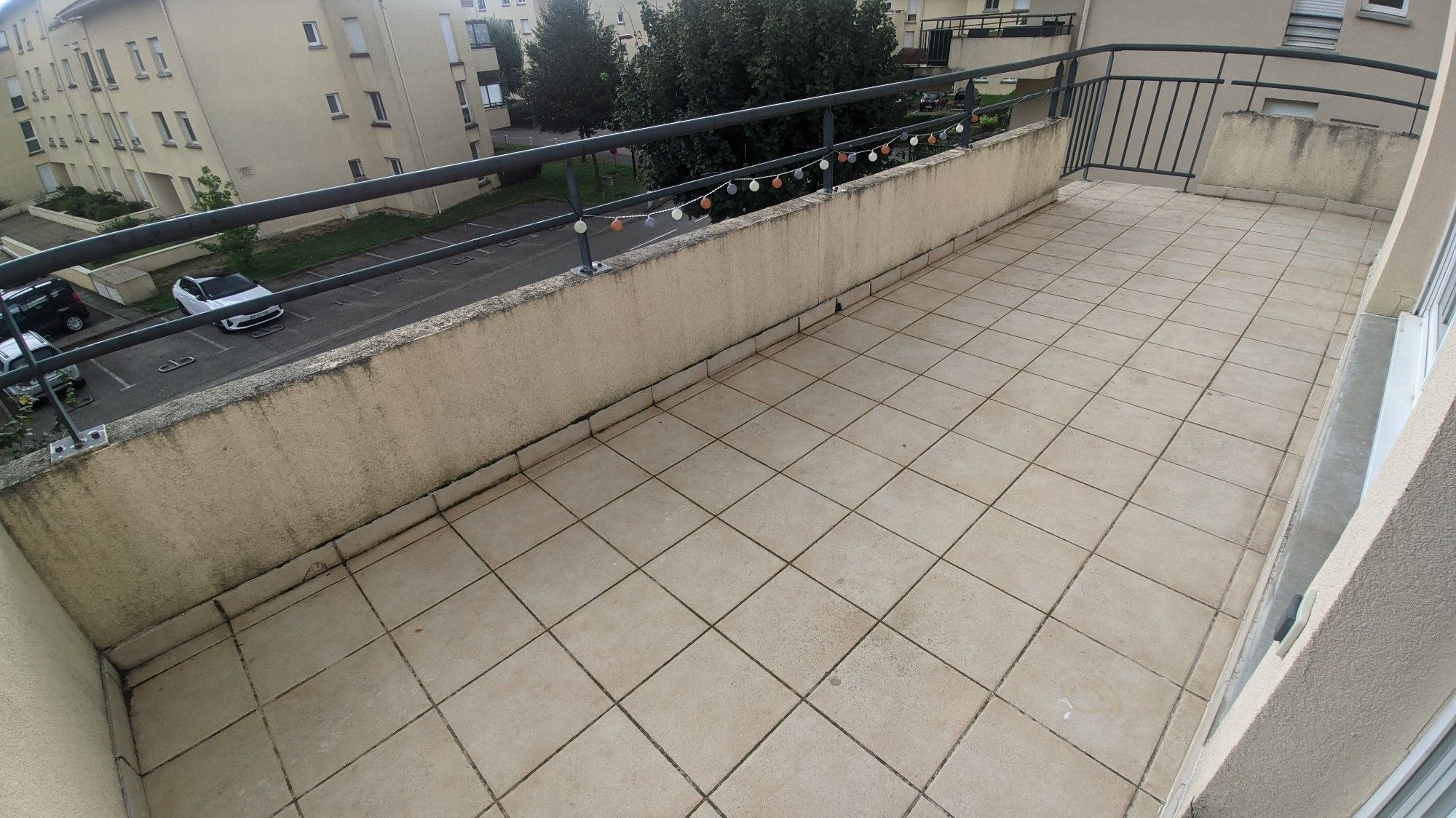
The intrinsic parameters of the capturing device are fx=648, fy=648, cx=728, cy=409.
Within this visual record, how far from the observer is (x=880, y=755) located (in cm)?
196

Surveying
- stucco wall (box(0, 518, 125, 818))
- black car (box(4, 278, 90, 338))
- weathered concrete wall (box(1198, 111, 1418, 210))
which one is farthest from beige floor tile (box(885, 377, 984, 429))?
black car (box(4, 278, 90, 338))

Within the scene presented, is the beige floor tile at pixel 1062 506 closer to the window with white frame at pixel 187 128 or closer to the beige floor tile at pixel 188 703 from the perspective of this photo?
the beige floor tile at pixel 188 703

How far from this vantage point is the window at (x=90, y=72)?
880 inches

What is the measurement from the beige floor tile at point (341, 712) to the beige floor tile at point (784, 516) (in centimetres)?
138

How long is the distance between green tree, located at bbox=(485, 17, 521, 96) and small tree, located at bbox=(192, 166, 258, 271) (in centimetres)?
2099

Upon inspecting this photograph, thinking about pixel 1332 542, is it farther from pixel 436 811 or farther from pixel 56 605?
pixel 56 605

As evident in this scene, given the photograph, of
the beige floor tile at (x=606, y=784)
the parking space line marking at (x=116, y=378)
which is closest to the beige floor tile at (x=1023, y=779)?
the beige floor tile at (x=606, y=784)

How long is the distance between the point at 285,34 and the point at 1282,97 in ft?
85.6

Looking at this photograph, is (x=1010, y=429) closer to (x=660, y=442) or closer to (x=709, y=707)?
(x=660, y=442)

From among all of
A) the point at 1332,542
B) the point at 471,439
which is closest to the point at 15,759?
the point at 471,439

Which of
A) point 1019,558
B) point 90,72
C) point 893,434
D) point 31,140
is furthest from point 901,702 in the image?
point 31,140

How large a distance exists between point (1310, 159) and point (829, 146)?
5271 mm

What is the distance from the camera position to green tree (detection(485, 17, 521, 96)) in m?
36.9

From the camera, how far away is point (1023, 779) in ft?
6.19
